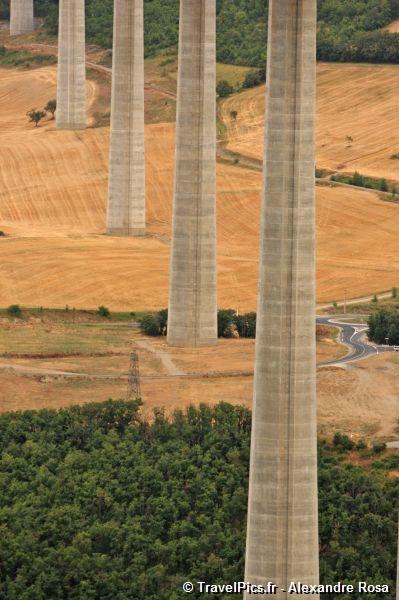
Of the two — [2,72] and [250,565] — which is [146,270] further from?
[2,72]

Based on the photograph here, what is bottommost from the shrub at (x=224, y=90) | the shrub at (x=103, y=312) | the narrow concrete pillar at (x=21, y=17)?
the shrub at (x=103, y=312)

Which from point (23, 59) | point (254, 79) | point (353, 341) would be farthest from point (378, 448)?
point (23, 59)

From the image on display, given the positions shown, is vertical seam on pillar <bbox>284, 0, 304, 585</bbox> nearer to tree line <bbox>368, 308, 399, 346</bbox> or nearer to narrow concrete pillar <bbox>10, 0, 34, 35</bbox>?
tree line <bbox>368, 308, 399, 346</bbox>

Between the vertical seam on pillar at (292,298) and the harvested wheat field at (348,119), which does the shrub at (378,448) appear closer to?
the vertical seam on pillar at (292,298)

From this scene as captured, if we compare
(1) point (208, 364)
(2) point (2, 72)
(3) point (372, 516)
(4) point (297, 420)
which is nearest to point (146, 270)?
(1) point (208, 364)

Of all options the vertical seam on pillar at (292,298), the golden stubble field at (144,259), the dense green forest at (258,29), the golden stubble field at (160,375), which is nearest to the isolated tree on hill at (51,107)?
the golden stubble field at (144,259)

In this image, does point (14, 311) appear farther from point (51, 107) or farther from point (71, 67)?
point (51, 107)
